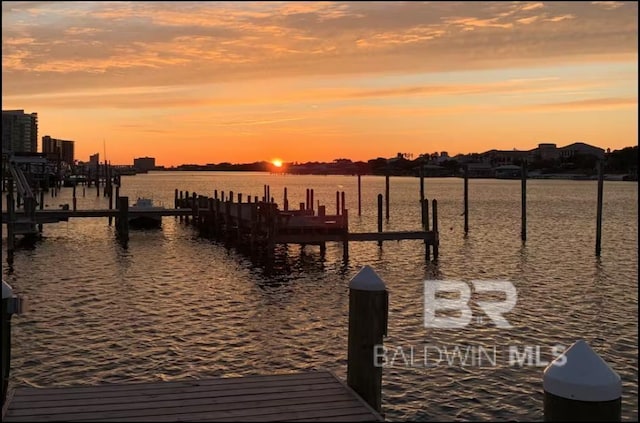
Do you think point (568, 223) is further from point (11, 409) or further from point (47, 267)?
point (11, 409)

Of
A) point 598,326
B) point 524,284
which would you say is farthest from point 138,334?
point 524,284

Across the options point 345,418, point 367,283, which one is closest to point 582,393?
point 345,418

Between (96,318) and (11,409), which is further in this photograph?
(96,318)

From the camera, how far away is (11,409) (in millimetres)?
6457

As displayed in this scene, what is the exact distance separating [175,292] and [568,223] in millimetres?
39207

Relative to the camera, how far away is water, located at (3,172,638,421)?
11.4m

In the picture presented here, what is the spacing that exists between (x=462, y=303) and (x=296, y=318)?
508 cm

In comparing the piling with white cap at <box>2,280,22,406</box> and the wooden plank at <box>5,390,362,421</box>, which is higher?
the piling with white cap at <box>2,280,22,406</box>

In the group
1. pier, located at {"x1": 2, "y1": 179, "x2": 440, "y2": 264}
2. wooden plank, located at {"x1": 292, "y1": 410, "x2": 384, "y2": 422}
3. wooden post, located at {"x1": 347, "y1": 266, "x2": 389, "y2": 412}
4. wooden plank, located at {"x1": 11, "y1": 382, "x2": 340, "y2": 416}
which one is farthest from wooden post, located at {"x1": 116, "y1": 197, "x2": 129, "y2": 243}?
wooden plank, located at {"x1": 292, "y1": 410, "x2": 384, "y2": 422}

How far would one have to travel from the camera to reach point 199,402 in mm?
6734

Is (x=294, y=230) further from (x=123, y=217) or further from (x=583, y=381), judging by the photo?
(x=583, y=381)

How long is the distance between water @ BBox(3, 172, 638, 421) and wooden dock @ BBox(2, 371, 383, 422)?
3.14 metres

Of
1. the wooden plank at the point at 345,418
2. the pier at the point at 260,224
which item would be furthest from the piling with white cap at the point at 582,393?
the pier at the point at 260,224

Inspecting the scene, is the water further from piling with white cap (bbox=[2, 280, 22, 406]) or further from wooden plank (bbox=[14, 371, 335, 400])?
piling with white cap (bbox=[2, 280, 22, 406])
